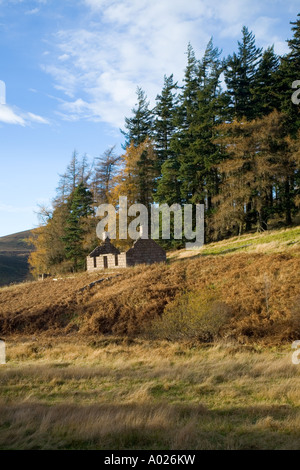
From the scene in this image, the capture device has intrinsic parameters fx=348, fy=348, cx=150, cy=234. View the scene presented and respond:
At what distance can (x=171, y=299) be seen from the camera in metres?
18.4

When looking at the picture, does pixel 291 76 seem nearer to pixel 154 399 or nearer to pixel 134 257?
pixel 134 257

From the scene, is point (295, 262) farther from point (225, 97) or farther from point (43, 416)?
point (225, 97)

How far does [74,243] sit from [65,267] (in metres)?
4.87

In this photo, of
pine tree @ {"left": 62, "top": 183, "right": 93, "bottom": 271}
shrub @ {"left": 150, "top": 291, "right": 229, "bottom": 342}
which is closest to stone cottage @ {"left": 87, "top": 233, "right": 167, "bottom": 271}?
shrub @ {"left": 150, "top": 291, "right": 229, "bottom": 342}

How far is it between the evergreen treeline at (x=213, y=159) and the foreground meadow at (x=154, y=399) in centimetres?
2414

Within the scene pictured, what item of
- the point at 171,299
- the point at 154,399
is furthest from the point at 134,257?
the point at 154,399

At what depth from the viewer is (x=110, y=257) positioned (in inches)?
1177

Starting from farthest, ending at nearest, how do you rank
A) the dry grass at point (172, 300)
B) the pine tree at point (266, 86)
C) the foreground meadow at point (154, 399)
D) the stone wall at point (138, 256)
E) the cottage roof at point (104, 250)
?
the pine tree at point (266, 86), the cottage roof at point (104, 250), the stone wall at point (138, 256), the dry grass at point (172, 300), the foreground meadow at point (154, 399)

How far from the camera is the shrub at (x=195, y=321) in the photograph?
14.6 metres

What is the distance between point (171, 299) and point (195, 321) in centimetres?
362

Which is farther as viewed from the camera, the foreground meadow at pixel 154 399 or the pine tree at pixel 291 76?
the pine tree at pixel 291 76

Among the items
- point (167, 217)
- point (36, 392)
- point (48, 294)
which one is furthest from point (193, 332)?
point (167, 217)

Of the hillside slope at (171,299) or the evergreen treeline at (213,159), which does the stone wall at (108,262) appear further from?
the evergreen treeline at (213,159)

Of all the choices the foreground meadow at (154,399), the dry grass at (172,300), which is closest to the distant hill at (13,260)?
the dry grass at (172,300)
